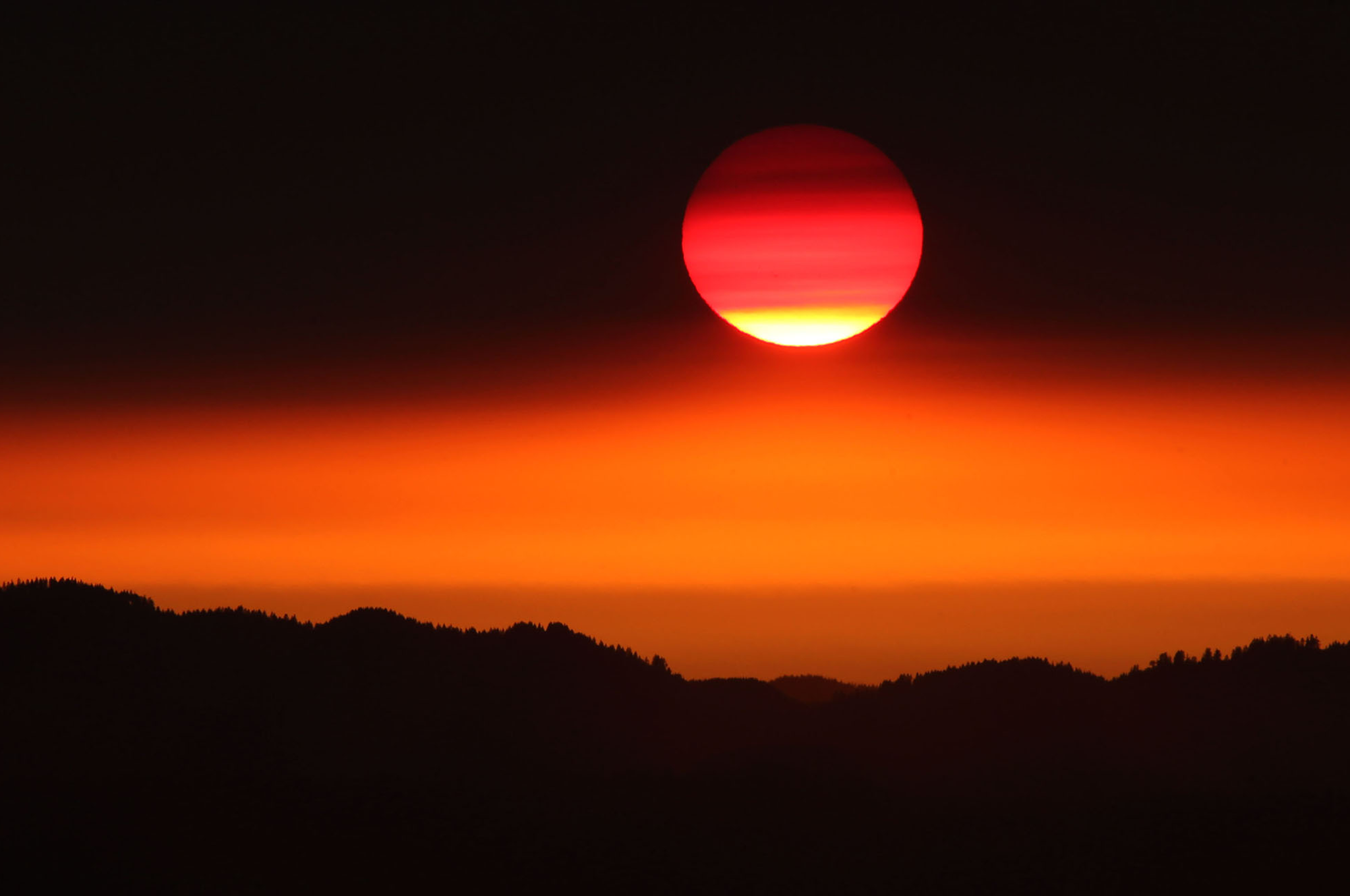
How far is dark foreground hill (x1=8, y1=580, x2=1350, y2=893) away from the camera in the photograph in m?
133

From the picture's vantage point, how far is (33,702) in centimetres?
15562

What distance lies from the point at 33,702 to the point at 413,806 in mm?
42739

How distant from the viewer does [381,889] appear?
132 meters

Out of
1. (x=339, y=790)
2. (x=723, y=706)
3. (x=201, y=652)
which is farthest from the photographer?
(x=201, y=652)

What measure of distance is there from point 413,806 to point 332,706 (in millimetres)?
→ 16582

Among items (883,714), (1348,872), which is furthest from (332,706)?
(1348,872)

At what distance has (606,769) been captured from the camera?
149 m

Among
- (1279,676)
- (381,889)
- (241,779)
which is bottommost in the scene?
(381,889)

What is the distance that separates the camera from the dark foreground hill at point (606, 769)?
13300 cm

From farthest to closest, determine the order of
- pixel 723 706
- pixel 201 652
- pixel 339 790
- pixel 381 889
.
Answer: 1. pixel 201 652
2. pixel 723 706
3. pixel 339 790
4. pixel 381 889

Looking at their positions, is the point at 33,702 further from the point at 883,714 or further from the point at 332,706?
the point at 883,714

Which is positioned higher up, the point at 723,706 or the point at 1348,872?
the point at 723,706

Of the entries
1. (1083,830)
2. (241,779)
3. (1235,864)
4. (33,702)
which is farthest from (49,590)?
(1235,864)

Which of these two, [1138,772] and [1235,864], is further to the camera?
[1138,772]
